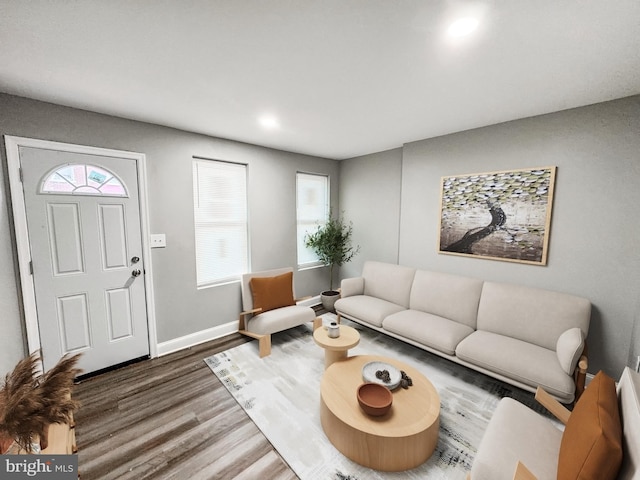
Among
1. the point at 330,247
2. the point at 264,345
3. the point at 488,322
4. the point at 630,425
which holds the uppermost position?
the point at 330,247

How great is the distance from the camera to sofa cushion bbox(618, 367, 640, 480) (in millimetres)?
898

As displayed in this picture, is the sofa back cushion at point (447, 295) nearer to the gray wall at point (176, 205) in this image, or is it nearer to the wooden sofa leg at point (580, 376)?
the wooden sofa leg at point (580, 376)

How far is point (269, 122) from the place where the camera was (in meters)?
2.63

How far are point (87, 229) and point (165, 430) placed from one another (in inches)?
74.2

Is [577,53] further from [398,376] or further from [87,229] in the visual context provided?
[87,229]

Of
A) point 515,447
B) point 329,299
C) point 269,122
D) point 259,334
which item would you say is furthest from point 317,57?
point 329,299

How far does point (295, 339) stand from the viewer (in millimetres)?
3139

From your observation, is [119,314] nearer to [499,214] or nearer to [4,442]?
[4,442]

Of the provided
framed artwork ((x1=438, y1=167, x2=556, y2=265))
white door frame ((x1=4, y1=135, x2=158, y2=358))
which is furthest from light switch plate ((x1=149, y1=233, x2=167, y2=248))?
framed artwork ((x1=438, y1=167, x2=556, y2=265))

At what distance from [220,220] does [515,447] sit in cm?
329

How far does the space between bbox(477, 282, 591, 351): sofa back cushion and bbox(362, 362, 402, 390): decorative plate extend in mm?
1291

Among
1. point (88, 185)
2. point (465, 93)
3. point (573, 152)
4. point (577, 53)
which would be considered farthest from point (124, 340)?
point (573, 152)

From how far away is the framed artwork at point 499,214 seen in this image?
244cm

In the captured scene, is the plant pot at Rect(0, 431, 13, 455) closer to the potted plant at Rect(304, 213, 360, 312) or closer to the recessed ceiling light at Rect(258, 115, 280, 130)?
the recessed ceiling light at Rect(258, 115, 280, 130)
